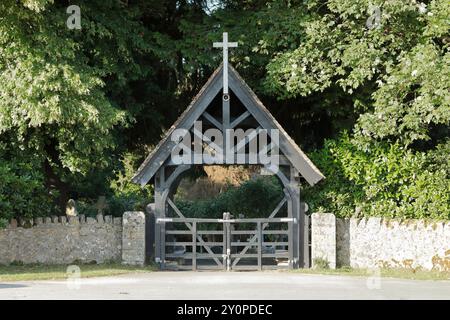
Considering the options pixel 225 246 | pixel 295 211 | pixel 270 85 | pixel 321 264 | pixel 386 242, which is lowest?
pixel 321 264

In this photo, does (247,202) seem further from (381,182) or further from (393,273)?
(393,273)

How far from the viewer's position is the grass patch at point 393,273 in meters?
21.8

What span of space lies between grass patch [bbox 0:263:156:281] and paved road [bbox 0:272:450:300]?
0.79 m

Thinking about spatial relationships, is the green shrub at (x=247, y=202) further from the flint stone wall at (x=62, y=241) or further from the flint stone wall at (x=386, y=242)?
the flint stone wall at (x=62, y=241)

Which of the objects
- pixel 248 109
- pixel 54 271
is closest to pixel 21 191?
pixel 54 271

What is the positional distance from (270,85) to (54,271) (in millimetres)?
8102

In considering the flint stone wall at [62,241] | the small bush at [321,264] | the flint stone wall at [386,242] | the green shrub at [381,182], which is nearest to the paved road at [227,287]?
the small bush at [321,264]

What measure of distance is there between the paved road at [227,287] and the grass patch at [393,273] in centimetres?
78

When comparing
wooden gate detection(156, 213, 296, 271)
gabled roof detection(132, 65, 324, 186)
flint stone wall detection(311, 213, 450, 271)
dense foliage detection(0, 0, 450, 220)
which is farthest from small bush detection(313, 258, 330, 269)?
gabled roof detection(132, 65, 324, 186)

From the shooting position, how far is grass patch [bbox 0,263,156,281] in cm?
2086

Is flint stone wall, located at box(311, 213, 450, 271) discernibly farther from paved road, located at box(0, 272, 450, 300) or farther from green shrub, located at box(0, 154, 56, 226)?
green shrub, located at box(0, 154, 56, 226)

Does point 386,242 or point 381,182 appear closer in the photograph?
point 386,242

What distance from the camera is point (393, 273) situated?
22516 mm

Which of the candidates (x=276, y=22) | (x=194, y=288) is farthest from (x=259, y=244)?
(x=276, y=22)
